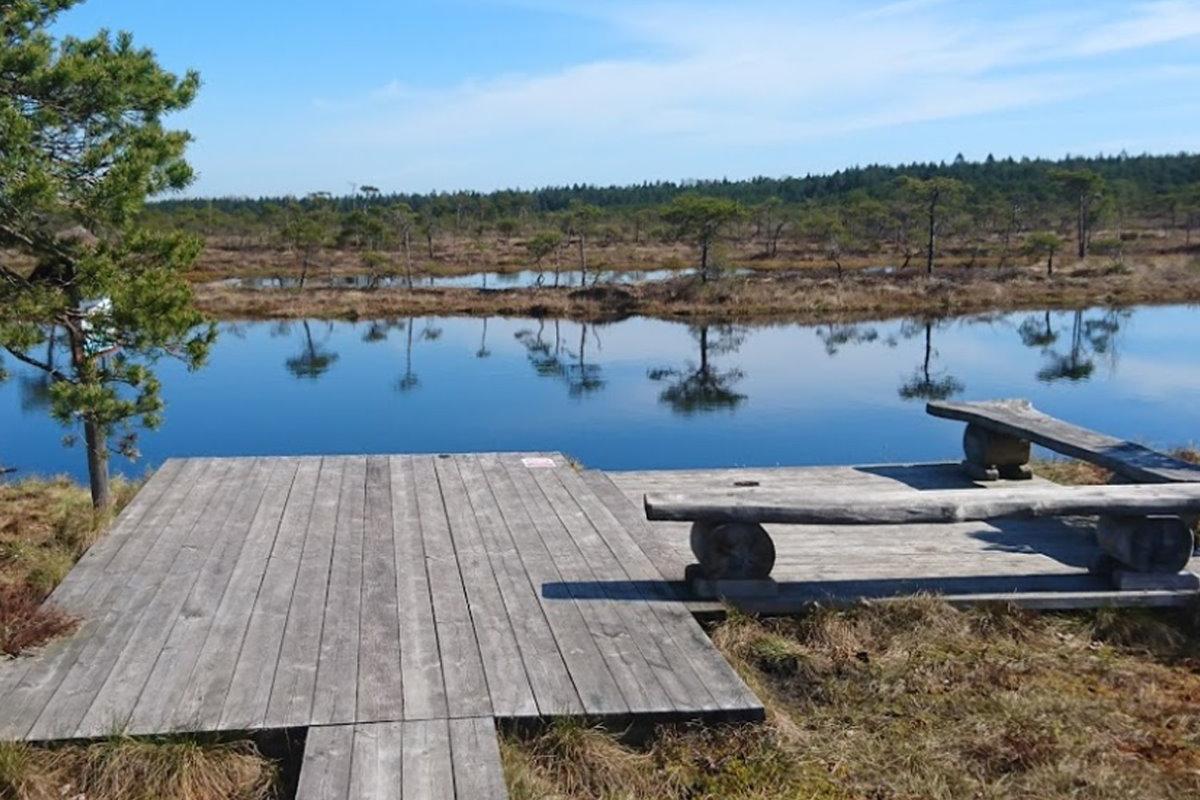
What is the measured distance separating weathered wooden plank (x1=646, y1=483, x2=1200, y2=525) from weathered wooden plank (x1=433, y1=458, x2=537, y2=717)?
0.91m

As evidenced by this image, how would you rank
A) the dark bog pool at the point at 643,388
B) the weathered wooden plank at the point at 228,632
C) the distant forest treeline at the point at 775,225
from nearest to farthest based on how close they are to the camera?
the weathered wooden plank at the point at 228,632 < the dark bog pool at the point at 643,388 < the distant forest treeline at the point at 775,225

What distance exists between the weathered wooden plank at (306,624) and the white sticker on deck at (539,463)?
1500 millimetres

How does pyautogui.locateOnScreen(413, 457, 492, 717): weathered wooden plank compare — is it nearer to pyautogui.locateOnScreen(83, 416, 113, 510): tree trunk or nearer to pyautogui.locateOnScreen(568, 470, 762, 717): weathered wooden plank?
pyautogui.locateOnScreen(568, 470, 762, 717): weathered wooden plank

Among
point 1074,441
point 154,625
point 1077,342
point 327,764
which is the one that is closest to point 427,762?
point 327,764

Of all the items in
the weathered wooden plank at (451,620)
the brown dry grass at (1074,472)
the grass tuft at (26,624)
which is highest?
the grass tuft at (26,624)

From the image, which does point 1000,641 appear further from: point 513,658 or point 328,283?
point 328,283

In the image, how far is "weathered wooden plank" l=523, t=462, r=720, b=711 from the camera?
4145 millimetres

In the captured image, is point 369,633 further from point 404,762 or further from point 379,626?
point 404,762

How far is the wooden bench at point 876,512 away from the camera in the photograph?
16.6 ft

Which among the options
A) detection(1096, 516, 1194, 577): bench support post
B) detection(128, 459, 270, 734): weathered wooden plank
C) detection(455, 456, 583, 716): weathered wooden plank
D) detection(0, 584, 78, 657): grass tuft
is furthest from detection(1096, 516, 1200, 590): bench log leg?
detection(0, 584, 78, 657): grass tuft

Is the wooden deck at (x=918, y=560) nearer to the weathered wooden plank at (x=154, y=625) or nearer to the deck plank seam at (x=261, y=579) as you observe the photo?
the deck plank seam at (x=261, y=579)

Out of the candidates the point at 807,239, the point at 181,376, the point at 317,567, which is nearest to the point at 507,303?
the point at 181,376

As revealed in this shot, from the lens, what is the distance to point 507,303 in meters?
34.0

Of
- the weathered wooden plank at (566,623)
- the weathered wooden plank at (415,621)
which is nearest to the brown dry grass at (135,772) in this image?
the weathered wooden plank at (415,621)
